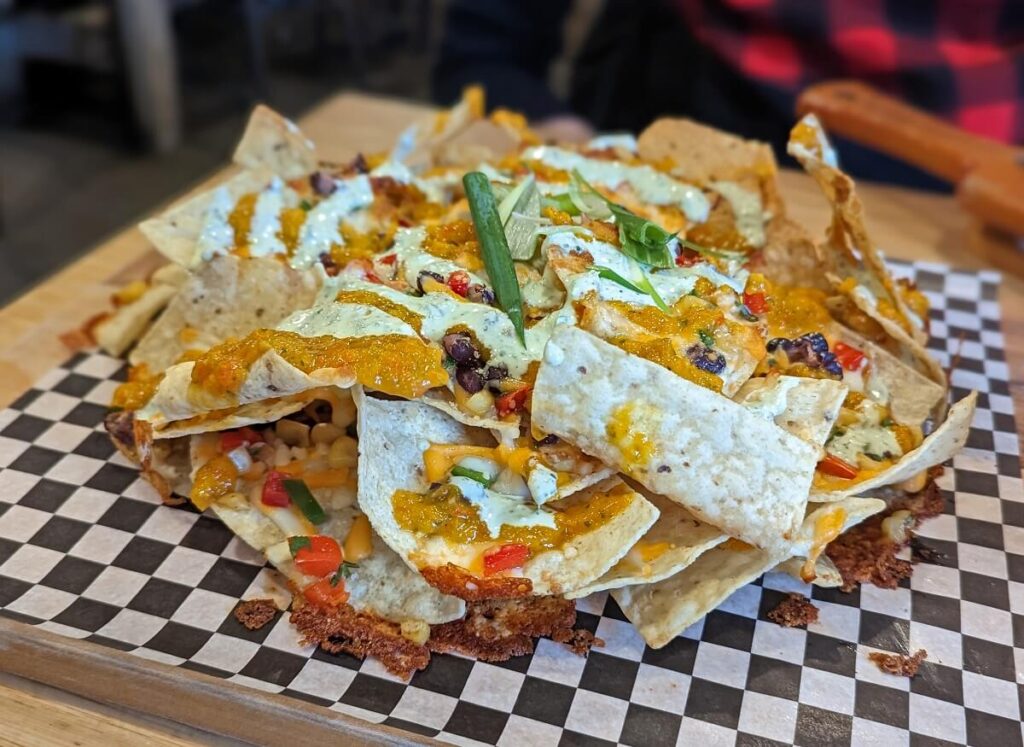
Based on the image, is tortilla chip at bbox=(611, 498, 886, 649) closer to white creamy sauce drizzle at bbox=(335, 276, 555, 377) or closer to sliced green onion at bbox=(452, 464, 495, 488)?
sliced green onion at bbox=(452, 464, 495, 488)

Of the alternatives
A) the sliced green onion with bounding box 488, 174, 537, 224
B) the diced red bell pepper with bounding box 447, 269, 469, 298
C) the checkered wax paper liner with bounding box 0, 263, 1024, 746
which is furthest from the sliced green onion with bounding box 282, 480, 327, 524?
the sliced green onion with bounding box 488, 174, 537, 224

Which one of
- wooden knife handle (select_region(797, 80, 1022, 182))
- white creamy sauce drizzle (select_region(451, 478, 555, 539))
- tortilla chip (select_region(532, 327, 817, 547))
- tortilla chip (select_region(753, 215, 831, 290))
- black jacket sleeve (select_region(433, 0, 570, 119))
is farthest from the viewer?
black jacket sleeve (select_region(433, 0, 570, 119))

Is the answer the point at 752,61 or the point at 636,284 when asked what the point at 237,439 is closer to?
the point at 636,284

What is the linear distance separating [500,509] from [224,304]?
3.02 feet

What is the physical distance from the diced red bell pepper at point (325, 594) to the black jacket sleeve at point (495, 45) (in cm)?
312

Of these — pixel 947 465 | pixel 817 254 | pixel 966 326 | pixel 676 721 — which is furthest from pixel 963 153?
pixel 676 721

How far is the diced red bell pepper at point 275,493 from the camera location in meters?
2.11

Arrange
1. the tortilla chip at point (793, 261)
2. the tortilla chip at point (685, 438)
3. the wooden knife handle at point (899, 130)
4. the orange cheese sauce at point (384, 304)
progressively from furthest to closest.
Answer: the wooden knife handle at point (899, 130)
the tortilla chip at point (793, 261)
the orange cheese sauce at point (384, 304)
the tortilla chip at point (685, 438)

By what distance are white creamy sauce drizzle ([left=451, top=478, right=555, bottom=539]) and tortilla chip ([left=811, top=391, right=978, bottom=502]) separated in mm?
533

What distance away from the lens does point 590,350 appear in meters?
1.86

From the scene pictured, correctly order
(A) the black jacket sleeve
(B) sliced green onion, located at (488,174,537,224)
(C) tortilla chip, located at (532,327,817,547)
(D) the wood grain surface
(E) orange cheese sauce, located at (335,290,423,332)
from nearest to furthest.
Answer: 1. (D) the wood grain surface
2. (C) tortilla chip, located at (532,327,817,547)
3. (E) orange cheese sauce, located at (335,290,423,332)
4. (B) sliced green onion, located at (488,174,537,224)
5. (A) the black jacket sleeve

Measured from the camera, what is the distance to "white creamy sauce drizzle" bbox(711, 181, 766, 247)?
2.72 m

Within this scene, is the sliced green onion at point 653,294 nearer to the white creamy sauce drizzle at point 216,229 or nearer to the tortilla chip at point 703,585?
the tortilla chip at point 703,585

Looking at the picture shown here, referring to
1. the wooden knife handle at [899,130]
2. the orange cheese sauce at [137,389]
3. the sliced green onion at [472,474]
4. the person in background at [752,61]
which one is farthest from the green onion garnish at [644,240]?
the person in background at [752,61]
